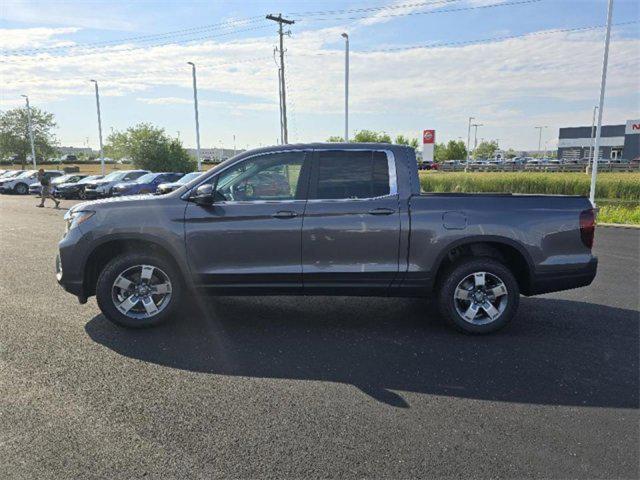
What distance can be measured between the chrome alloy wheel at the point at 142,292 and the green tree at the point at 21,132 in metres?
67.4

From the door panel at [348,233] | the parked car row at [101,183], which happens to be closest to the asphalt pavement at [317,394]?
the door panel at [348,233]

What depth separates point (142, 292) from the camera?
4.96 meters

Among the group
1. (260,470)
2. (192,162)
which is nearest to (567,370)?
(260,470)

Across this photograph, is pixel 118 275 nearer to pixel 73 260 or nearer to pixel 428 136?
pixel 73 260

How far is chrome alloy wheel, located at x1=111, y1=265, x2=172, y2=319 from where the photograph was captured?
16.1ft

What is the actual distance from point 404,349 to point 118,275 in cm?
291

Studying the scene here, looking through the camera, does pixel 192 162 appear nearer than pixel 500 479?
No

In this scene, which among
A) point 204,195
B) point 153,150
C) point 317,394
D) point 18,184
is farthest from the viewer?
point 153,150

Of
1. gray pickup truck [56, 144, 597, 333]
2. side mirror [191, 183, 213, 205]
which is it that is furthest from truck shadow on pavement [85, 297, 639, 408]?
side mirror [191, 183, 213, 205]

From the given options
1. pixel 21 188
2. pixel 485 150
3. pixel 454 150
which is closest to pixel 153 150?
pixel 21 188

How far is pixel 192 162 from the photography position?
5531 cm

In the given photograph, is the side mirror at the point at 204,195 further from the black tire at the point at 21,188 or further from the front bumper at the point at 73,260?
the black tire at the point at 21,188

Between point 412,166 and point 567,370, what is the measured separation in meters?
2.29

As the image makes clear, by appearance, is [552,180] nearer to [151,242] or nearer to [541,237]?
[541,237]
